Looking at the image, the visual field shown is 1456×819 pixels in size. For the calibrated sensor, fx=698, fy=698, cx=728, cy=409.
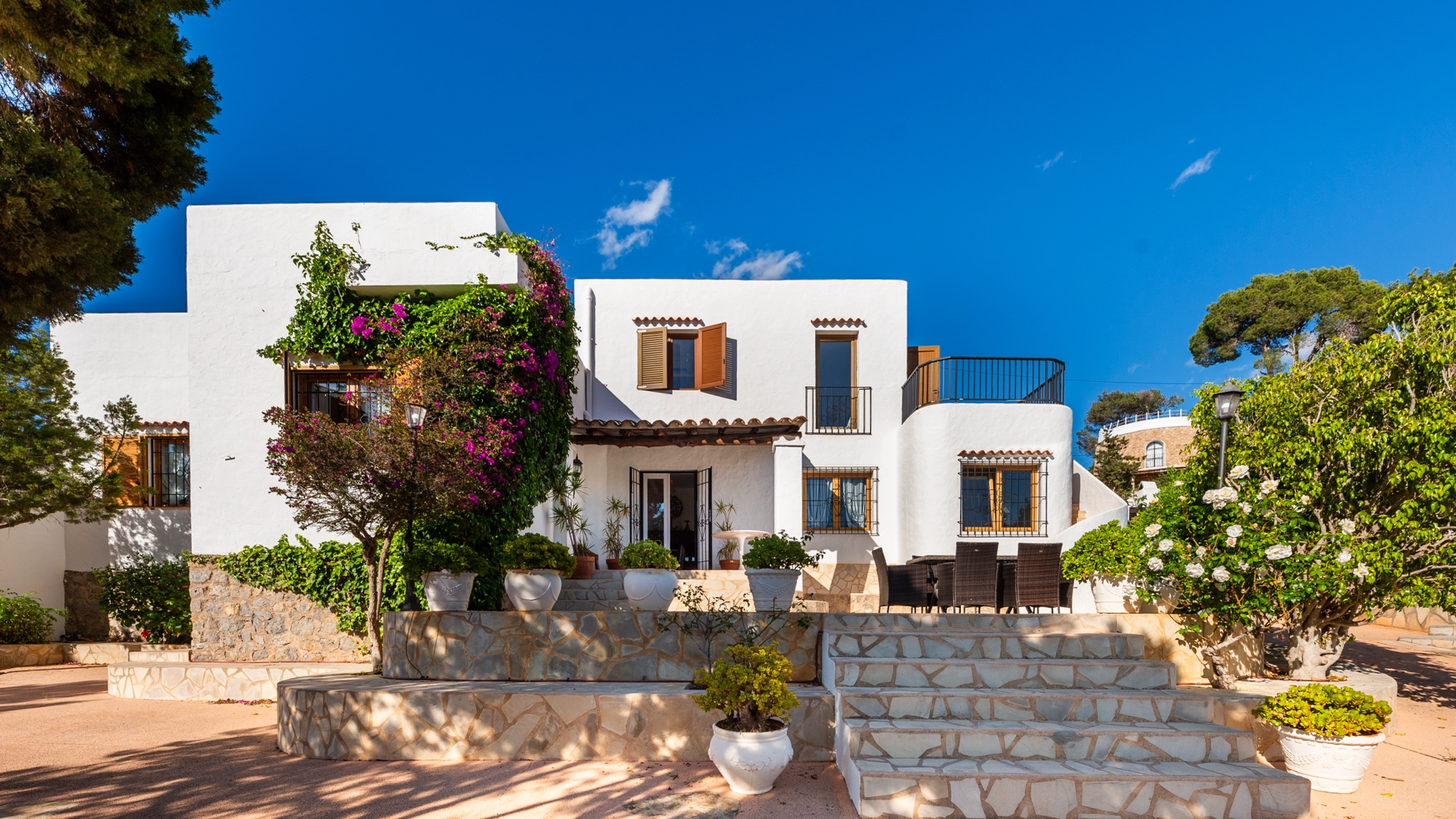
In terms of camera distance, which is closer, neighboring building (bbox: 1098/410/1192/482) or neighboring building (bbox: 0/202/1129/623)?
neighboring building (bbox: 0/202/1129/623)

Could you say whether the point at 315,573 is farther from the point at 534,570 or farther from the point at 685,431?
the point at 685,431

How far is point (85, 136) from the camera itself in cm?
450

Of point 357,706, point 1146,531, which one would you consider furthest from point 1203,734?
point 357,706

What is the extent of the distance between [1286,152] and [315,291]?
26720 mm

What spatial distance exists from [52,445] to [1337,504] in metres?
17.0

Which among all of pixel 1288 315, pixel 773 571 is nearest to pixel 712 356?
pixel 773 571

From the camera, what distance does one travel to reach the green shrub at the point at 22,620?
11383mm

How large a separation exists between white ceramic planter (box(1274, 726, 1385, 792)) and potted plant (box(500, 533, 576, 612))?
21.0 feet

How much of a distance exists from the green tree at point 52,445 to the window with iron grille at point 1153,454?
32.9 m

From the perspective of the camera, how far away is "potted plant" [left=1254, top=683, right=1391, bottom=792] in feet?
16.2

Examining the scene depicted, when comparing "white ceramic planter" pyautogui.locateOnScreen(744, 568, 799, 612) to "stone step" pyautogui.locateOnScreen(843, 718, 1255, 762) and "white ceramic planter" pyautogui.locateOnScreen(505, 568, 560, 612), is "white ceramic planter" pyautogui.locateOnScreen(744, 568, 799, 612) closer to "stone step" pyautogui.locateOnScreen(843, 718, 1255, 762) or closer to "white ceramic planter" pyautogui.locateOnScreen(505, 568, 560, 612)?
"white ceramic planter" pyautogui.locateOnScreen(505, 568, 560, 612)

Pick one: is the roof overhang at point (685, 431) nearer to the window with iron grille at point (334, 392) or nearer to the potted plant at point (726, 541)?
the potted plant at point (726, 541)

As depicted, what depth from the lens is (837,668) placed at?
19.1 ft

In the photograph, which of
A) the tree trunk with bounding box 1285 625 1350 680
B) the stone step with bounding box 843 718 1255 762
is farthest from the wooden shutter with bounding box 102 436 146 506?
the tree trunk with bounding box 1285 625 1350 680
